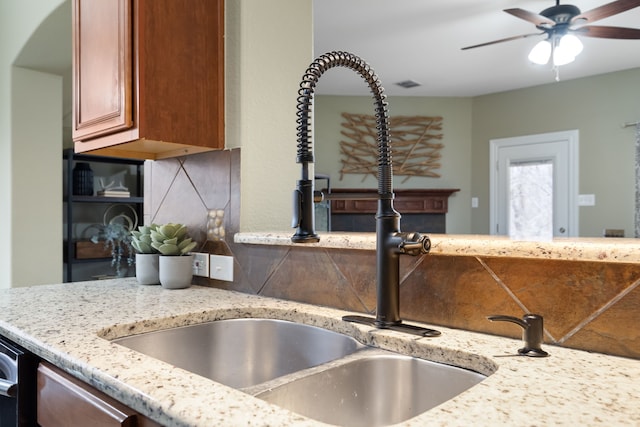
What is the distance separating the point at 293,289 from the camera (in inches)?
55.0

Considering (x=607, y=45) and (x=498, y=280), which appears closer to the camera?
(x=498, y=280)

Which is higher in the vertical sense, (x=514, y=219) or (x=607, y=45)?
(x=607, y=45)

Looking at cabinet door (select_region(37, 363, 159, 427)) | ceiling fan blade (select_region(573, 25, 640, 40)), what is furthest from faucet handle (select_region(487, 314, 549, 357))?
ceiling fan blade (select_region(573, 25, 640, 40))

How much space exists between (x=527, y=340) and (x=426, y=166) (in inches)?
203


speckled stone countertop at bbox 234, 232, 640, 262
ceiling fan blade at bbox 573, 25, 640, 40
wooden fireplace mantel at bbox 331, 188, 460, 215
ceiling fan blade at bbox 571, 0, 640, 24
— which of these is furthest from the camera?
wooden fireplace mantel at bbox 331, 188, 460, 215

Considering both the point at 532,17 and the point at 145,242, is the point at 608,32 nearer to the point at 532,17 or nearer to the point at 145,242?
the point at 532,17

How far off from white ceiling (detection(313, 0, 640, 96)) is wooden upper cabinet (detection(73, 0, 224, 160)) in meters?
1.98

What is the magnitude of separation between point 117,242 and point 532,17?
428 cm

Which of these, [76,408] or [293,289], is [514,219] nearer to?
[293,289]

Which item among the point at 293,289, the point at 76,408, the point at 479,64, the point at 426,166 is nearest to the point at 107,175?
the point at 426,166

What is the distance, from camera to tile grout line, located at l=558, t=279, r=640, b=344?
84 centimetres

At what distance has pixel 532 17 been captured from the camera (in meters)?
2.97

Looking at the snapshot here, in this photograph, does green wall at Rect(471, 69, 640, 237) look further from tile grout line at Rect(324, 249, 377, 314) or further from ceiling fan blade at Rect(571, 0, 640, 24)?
tile grout line at Rect(324, 249, 377, 314)

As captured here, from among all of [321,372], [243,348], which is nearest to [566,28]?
[243,348]
